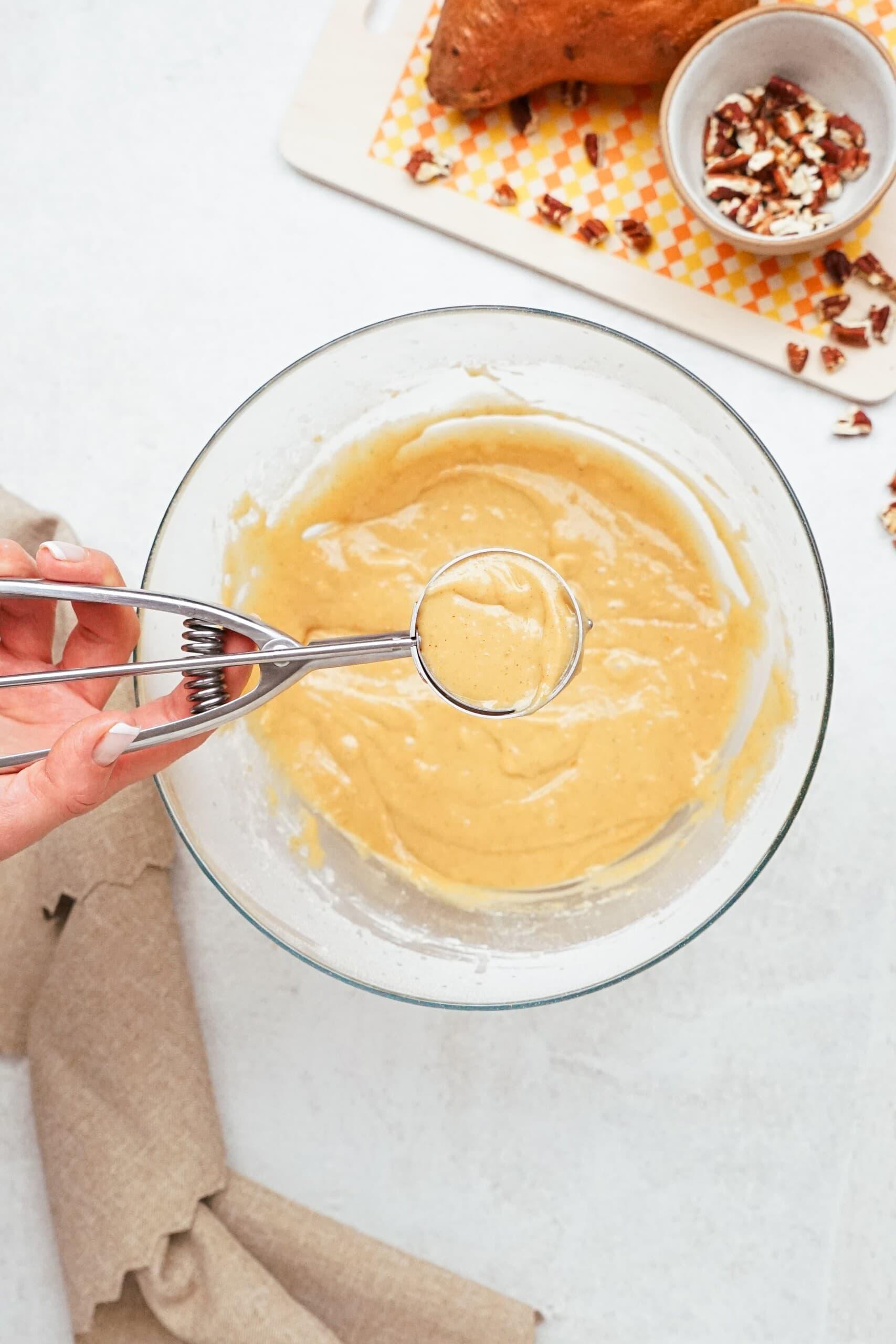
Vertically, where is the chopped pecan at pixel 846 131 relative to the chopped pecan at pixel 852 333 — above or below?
above

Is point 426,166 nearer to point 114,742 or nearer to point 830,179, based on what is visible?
point 830,179

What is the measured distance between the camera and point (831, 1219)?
151 cm

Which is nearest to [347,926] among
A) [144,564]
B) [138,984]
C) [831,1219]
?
[138,984]

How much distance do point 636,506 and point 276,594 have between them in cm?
47

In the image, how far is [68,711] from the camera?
1.32 m

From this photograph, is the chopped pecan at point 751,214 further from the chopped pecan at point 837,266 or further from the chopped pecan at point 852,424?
the chopped pecan at point 852,424

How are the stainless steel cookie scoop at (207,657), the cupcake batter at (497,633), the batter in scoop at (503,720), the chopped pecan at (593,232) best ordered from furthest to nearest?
the chopped pecan at (593,232) < the batter in scoop at (503,720) < the cupcake batter at (497,633) < the stainless steel cookie scoop at (207,657)

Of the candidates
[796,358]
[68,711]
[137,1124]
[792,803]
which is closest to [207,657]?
[68,711]

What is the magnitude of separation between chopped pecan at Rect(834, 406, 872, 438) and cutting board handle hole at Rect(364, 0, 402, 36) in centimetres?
82

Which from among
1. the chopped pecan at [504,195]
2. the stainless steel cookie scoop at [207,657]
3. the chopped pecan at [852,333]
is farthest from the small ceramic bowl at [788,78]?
the stainless steel cookie scoop at [207,657]

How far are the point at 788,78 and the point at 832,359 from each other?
0.38 m

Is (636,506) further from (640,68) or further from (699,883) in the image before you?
(640,68)

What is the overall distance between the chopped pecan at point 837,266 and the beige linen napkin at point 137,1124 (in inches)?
42.9

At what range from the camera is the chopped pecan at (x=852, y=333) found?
4.85ft
